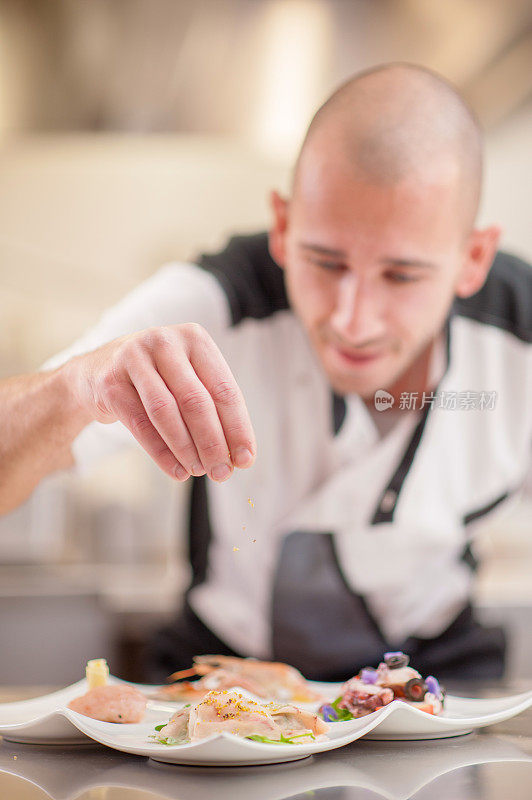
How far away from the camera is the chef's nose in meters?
0.71

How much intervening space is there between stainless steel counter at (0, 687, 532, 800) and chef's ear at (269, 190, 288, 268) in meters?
0.46

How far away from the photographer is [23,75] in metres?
1.31

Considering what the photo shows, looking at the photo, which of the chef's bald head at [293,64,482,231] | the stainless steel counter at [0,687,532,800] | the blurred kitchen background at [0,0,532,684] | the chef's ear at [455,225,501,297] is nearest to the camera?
the stainless steel counter at [0,687,532,800]

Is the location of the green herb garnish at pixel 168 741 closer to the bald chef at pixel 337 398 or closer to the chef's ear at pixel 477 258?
the bald chef at pixel 337 398

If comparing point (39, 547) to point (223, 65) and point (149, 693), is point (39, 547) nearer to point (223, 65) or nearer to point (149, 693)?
point (223, 65)

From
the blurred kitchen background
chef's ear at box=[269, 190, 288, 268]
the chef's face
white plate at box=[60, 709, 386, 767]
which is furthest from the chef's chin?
white plate at box=[60, 709, 386, 767]

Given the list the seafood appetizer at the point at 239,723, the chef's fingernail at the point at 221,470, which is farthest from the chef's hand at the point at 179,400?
the seafood appetizer at the point at 239,723

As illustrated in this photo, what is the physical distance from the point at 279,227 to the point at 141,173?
1.06 meters

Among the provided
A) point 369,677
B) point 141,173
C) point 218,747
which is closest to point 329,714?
point 369,677

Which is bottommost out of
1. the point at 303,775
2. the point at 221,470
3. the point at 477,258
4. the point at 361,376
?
the point at 303,775

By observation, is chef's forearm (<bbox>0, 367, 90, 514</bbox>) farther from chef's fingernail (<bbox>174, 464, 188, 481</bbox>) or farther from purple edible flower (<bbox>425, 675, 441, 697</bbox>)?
purple edible flower (<bbox>425, 675, 441, 697</bbox>)

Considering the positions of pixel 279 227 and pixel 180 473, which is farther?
pixel 279 227

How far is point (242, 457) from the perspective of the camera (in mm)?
544

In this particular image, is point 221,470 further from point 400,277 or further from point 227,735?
point 400,277
